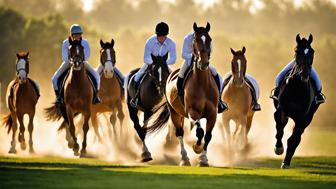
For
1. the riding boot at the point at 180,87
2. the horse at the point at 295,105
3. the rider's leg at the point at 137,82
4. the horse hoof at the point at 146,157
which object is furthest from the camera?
the rider's leg at the point at 137,82

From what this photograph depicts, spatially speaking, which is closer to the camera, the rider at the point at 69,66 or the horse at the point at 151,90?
the horse at the point at 151,90

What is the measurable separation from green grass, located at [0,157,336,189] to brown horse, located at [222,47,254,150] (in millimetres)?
3988

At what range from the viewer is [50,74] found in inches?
2726

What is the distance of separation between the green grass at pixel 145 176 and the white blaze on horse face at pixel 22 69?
4.70 meters

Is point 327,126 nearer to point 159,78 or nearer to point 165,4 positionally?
point 159,78

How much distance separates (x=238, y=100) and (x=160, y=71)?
461cm

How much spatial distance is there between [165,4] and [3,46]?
233ft

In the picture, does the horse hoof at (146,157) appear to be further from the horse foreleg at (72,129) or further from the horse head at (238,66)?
the horse head at (238,66)

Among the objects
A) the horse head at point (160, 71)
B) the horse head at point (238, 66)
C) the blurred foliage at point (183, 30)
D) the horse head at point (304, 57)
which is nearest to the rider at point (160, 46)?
the horse head at point (160, 71)

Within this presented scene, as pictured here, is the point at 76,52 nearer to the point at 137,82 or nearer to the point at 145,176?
the point at 137,82

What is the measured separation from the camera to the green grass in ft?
54.4

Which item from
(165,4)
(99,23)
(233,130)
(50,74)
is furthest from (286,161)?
(165,4)

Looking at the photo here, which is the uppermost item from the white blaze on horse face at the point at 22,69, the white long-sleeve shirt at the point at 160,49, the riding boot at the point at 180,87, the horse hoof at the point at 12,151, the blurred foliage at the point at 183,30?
the blurred foliage at the point at 183,30

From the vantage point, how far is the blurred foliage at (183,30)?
71.1m
